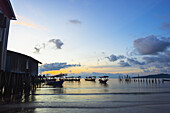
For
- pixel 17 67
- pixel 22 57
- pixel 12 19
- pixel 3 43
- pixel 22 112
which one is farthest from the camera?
pixel 22 57

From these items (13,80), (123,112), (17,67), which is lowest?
(123,112)

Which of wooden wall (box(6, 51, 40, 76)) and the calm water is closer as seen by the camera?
the calm water

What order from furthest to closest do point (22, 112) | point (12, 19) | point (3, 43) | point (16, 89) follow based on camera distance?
point (16, 89), point (12, 19), point (3, 43), point (22, 112)

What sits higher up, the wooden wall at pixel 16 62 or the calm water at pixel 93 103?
the wooden wall at pixel 16 62

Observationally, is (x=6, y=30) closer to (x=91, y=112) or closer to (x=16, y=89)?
(x=16, y=89)

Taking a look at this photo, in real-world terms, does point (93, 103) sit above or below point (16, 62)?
below

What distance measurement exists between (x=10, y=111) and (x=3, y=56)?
7312 millimetres

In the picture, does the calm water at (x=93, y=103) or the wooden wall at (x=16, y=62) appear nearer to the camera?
the calm water at (x=93, y=103)

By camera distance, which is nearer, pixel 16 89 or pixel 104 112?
pixel 104 112

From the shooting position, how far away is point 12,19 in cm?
1909

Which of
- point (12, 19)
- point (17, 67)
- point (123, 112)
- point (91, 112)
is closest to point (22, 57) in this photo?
point (17, 67)

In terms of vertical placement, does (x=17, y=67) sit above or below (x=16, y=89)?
above

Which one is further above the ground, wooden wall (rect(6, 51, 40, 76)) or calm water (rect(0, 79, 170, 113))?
wooden wall (rect(6, 51, 40, 76))

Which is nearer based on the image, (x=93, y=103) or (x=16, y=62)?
(x=93, y=103)
